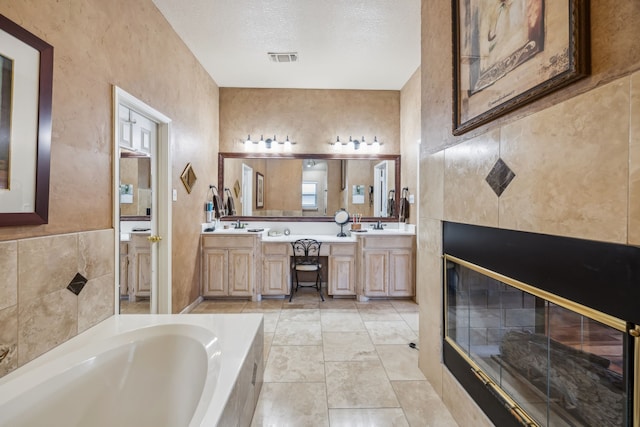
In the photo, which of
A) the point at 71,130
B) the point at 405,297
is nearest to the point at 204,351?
the point at 71,130

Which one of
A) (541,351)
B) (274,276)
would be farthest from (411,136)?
(541,351)

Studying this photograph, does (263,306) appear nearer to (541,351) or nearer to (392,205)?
(392,205)

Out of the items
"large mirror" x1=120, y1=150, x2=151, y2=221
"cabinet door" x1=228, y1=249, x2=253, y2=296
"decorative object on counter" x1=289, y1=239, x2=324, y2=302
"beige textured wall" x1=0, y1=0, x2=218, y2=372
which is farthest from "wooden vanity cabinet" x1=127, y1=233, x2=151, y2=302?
"decorative object on counter" x1=289, y1=239, x2=324, y2=302

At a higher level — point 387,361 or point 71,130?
point 71,130

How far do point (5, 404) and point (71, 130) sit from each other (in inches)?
52.4

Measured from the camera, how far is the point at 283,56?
11.0 ft

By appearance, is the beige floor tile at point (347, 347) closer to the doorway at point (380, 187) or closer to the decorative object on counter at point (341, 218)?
the decorative object on counter at point (341, 218)

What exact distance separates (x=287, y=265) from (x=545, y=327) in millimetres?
2989

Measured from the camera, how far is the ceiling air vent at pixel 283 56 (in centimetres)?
331

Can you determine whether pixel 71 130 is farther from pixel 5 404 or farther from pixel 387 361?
pixel 387 361

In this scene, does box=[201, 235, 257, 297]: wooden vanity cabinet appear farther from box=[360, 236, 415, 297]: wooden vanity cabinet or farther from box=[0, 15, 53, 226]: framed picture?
box=[0, 15, 53, 226]: framed picture

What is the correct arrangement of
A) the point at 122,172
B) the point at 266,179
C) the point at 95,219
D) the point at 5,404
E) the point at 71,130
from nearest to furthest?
1. the point at 5,404
2. the point at 71,130
3. the point at 95,219
4. the point at 122,172
5. the point at 266,179

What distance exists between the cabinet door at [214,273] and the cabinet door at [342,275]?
→ 1.37m

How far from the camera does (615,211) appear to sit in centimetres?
79
